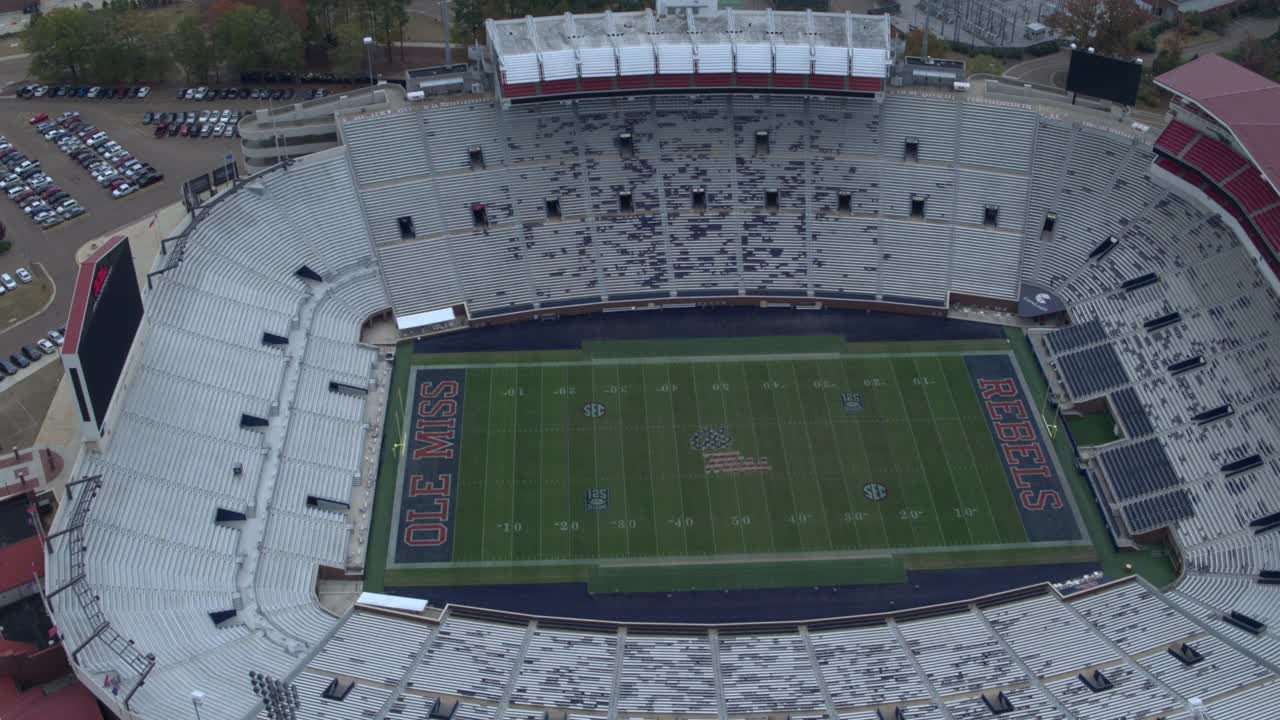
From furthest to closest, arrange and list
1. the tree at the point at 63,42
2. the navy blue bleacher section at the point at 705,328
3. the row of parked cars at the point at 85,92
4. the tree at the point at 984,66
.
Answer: the row of parked cars at the point at 85,92 → the tree at the point at 63,42 → the tree at the point at 984,66 → the navy blue bleacher section at the point at 705,328

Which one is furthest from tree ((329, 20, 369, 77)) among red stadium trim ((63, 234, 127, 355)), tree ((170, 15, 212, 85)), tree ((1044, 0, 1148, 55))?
tree ((1044, 0, 1148, 55))

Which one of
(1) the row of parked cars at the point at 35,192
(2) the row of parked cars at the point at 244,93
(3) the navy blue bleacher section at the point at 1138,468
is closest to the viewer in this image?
(3) the navy blue bleacher section at the point at 1138,468

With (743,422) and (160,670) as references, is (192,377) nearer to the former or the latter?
(160,670)

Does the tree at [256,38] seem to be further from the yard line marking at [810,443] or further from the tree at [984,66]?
the tree at [984,66]

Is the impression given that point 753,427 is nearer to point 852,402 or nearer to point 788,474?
point 788,474

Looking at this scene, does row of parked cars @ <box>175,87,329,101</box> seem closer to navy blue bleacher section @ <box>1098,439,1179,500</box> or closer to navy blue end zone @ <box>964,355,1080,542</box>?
navy blue end zone @ <box>964,355,1080,542</box>

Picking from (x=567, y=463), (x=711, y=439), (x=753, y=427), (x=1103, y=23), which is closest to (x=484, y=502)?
(x=567, y=463)

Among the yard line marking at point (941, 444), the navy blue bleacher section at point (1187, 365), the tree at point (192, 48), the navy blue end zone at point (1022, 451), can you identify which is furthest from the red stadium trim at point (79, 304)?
the navy blue bleacher section at point (1187, 365)
